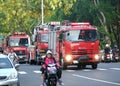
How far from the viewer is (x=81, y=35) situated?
38375 millimetres

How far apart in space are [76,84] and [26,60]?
3516 centimetres

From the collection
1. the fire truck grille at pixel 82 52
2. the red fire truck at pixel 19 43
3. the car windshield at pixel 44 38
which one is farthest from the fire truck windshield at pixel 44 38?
the fire truck grille at pixel 82 52

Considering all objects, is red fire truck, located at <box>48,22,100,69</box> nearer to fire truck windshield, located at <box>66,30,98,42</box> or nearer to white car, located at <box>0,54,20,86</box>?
fire truck windshield, located at <box>66,30,98,42</box>

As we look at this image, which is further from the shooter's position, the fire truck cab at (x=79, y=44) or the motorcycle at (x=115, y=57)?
the motorcycle at (x=115, y=57)

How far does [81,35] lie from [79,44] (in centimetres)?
61

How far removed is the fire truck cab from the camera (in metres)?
38.1

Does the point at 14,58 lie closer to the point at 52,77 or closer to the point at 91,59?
the point at 91,59

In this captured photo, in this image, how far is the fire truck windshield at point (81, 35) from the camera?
125 feet

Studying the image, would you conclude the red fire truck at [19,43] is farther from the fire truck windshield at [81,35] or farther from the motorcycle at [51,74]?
the motorcycle at [51,74]

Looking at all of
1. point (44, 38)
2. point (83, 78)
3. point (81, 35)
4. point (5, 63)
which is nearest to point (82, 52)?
point (81, 35)

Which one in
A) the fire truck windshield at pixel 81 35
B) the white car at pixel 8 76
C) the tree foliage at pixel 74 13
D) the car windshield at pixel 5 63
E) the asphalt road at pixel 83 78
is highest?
the tree foliage at pixel 74 13

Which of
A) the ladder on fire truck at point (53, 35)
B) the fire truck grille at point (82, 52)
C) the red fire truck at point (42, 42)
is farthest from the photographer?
the red fire truck at point (42, 42)

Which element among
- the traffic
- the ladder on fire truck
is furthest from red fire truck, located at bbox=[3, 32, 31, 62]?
the ladder on fire truck

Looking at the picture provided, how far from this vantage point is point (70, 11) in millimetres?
66312
